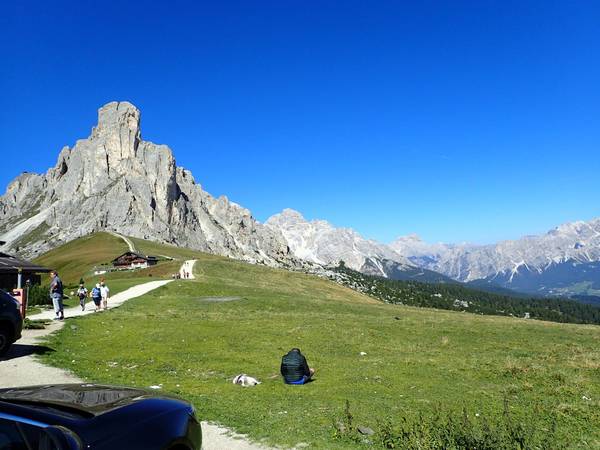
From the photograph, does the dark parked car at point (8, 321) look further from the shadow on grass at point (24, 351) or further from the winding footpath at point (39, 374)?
the winding footpath at point (39, 374)

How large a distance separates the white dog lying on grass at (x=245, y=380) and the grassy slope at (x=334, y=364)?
41 cm

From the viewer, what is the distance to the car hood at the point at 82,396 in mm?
5447

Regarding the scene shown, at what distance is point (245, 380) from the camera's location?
1692 cm

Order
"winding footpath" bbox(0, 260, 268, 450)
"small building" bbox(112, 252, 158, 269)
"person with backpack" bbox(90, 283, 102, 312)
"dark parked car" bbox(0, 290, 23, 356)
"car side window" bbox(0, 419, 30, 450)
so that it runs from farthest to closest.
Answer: "small building" bbox(112, 252, 158, 269)
"person with backpack" bbox(90, 283, 102, 312)
"dark parked car" bbox(0, 290, 23, 356)
"winding footpath" bbox(0, 260, 268, 450)
"car side window" bbox(0, 419, 30, 450)

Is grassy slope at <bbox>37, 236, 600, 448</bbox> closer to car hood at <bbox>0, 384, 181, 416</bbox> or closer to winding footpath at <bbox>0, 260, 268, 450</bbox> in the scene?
winding footpath at <bbox>0, 260, 268, 450</bbox>

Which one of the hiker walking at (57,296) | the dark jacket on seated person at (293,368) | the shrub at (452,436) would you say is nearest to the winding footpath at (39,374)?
the hiker walking at (57,296)

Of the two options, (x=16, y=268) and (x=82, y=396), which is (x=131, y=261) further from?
(x=82, y=396)

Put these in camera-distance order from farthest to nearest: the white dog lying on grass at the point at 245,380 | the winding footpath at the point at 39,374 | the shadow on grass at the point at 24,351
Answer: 1. the shadow on grass at the point at 24,351
2. the white dog lying on grass at the point at 245,380
3. the winding footpath at the point at 39,374

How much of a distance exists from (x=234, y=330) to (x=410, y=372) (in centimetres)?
1357

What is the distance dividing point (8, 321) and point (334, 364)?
1388 centimetres

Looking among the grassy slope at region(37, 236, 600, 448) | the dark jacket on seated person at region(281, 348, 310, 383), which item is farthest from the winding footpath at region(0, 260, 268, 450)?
the dark jacket on seated person at region(281, 348, 310, 383)

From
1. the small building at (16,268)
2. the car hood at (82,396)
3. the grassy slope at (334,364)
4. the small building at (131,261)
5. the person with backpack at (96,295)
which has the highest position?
the small building at (131,261)

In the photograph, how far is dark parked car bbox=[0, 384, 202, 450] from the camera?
178 inches

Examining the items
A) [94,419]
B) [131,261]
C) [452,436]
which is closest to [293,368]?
[452,436]
